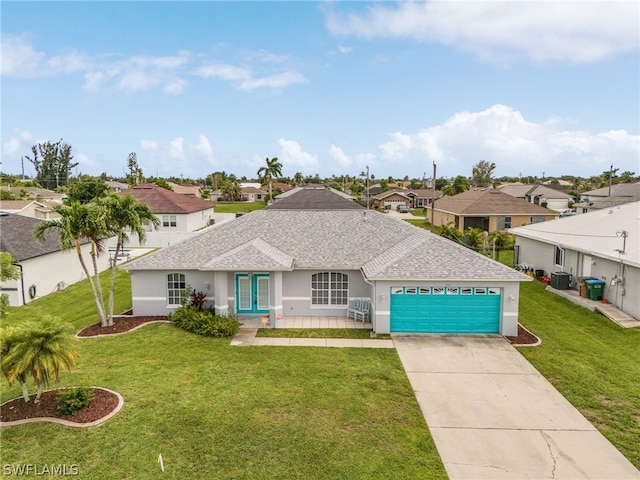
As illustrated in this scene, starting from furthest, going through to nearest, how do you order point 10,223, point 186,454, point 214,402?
point 10,223 → point 214,402 → point 186,454

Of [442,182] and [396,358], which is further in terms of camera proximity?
[442,182]

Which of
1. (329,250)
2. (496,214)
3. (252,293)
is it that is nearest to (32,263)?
(252,293)

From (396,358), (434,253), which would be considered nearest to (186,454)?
(396,358)

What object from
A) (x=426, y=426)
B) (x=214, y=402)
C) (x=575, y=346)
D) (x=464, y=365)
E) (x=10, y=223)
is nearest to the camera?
(x=426, y=426)

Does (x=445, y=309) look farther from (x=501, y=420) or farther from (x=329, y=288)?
(x=501, y=420)

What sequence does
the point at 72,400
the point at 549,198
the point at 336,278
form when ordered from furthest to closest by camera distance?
the point at 549,198 < the point at 336,278 < the point at 72,400

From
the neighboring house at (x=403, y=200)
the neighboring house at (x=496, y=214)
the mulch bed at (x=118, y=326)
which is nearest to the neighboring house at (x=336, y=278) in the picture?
the mulch bed at (x=118, y=326)

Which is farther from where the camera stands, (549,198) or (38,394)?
(549,198)

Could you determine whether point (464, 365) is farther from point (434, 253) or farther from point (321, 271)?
point (321, 271)
